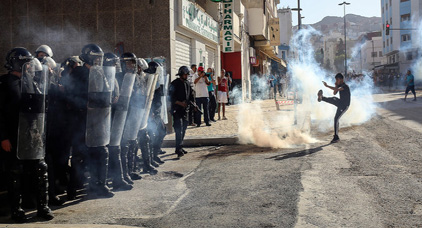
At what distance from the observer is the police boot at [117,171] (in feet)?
19.4

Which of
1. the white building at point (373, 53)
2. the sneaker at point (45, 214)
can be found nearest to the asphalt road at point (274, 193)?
the sneaker at point (45, 214)

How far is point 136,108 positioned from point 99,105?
1.03 metres

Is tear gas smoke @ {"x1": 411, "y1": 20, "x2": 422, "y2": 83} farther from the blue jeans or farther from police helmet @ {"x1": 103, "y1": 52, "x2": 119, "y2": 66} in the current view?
police helmet @ {"x1": 103, "y1": 52, "x2": 119, "y2": 66}

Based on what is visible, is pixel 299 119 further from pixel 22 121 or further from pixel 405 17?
pixel 405 17

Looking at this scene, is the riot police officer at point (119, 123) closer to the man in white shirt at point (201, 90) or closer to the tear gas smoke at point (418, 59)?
the man in white shirt at point (201, 90)

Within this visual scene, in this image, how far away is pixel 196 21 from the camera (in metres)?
16.2

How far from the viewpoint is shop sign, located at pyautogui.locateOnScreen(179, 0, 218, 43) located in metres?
14.0

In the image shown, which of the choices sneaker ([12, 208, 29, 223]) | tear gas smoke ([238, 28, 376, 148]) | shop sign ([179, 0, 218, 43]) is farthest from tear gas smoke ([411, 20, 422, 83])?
sneaker ([12, 208, 29, 223])

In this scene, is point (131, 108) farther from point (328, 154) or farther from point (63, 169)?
point (328, 154)

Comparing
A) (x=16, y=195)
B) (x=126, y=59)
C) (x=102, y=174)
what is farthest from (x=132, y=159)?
(x=16, y=195)

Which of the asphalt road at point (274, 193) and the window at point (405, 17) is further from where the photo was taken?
the window at point (405, 17)

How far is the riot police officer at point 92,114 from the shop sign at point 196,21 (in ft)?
28.1

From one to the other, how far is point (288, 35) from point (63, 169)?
6148cm

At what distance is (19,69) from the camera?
450 centimetres
